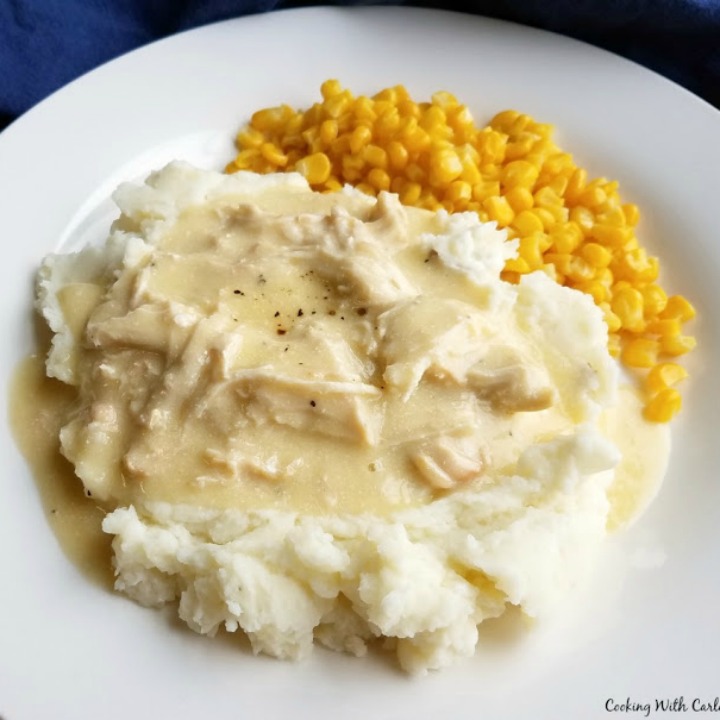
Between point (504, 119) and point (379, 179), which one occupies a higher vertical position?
point (504, 119)

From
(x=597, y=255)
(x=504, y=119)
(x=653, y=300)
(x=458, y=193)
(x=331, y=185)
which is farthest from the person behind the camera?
(x=504, y=119)

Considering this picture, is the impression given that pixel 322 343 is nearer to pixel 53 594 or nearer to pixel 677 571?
pixel 53 594

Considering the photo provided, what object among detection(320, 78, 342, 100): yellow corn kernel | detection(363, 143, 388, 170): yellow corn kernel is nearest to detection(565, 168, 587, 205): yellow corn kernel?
detection(363, 143, 388, 170): yellow corn kernel

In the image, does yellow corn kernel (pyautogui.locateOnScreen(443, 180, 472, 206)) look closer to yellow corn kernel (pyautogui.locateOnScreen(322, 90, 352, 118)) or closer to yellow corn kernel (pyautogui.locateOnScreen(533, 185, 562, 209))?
yellow corn kernel (pyautogui.locateOnScreen(533, 185, 562, 209))

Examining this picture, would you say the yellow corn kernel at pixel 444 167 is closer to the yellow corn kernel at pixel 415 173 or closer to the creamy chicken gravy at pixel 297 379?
the yellow corn kernel at pixel 415 173

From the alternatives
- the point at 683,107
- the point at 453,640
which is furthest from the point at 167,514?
the point at 683,107

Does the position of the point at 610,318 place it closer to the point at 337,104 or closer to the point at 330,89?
the point at 337,104

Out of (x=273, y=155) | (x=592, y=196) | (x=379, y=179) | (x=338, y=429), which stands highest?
(x=592, y=196)

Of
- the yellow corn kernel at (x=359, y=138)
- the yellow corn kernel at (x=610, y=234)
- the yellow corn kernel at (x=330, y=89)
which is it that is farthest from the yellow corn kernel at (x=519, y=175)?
the yellow corn kernel at (x=330, y=89)

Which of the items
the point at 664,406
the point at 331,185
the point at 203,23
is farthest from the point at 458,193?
the point at 203,23
